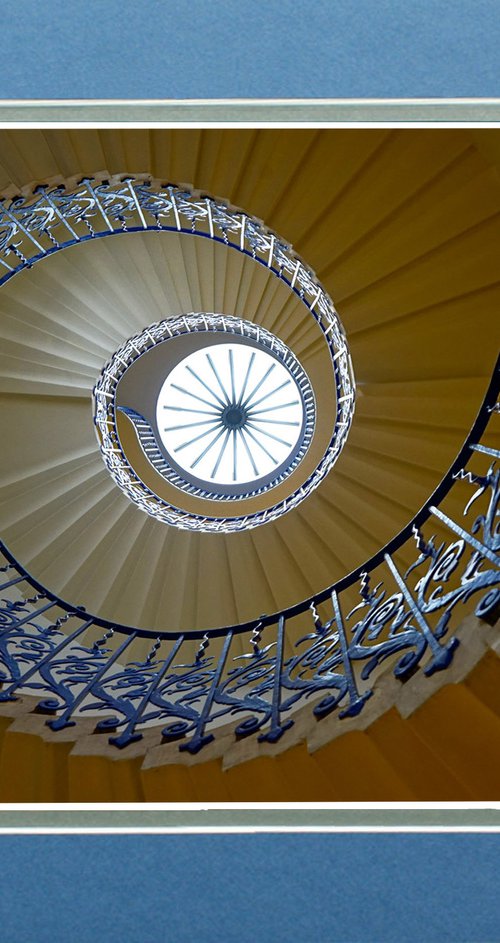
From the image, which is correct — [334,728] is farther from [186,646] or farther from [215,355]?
[215,355]

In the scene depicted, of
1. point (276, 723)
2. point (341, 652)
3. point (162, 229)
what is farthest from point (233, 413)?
point (276, 723)

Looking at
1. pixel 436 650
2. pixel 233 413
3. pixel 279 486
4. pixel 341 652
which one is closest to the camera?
pixel 436 650

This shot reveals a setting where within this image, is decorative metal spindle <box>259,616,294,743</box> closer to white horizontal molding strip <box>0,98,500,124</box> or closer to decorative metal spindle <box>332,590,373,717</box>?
decorative metal spindle <box>332,590,373,717</box>

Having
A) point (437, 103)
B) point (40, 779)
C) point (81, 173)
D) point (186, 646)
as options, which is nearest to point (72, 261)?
point (81, 173)

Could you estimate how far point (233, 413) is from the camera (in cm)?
1441

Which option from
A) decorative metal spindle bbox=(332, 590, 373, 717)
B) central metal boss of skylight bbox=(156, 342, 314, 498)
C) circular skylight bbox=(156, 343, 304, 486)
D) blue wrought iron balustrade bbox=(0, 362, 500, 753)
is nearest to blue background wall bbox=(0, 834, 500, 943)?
blue wrought iron balustrade bbox=(0, 362, 500, 753)

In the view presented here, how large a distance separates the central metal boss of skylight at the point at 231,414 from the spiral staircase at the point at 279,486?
8.77ft

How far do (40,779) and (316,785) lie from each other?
1.51 meters

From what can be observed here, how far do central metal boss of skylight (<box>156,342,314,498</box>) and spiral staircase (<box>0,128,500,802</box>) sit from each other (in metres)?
2.67

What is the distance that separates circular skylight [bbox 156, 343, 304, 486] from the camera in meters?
13.7

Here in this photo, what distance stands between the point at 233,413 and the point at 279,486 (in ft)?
13.6
